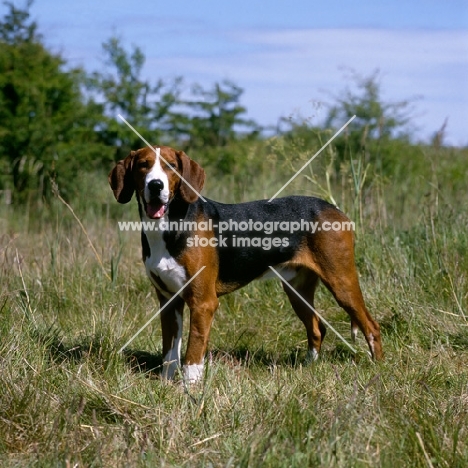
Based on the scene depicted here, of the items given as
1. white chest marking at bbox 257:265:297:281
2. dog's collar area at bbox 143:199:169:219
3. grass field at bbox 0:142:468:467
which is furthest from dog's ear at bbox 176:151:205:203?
grass field at bbox 0:142:468:467

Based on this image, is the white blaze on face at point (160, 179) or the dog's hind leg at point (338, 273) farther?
the dog's hind leg at point (338, 273)

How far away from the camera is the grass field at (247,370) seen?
3.75 metres

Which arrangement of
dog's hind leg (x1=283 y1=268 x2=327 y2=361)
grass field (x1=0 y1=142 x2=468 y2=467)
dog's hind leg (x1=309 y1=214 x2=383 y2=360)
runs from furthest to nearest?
dog's hind leg (x1=283 y1=268 x2=327 y2=361) < dog's hind leg (x1=309 y1=214 x2=383 y2=360) < grass field (x1=0 y1=142 x2=468 y2=467)

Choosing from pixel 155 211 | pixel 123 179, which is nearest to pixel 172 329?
pixel 155 211

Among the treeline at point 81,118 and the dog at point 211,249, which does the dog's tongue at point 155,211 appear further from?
the treeline at point 81,118

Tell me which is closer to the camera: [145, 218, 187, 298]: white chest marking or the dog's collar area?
the dog's collar area

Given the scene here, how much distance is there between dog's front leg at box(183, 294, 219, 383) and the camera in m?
5.15

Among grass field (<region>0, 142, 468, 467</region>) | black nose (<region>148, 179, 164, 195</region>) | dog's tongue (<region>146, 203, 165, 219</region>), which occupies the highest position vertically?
black nose (<region>148, 179, 164, 195</region>)

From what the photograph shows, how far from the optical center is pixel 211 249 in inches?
216

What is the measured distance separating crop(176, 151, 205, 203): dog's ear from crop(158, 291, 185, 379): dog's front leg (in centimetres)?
77

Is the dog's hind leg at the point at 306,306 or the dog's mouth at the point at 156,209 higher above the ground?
the dog's mouth at the point at 156,209

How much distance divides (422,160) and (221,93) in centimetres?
372

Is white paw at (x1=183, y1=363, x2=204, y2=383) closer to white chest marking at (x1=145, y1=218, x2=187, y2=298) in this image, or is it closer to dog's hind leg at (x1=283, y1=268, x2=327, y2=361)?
white chest marking at (x1=145, y1=218, x2=187, y2=298)

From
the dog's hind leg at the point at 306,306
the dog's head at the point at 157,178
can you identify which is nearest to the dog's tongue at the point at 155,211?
the dog's head at the point at 157,178
